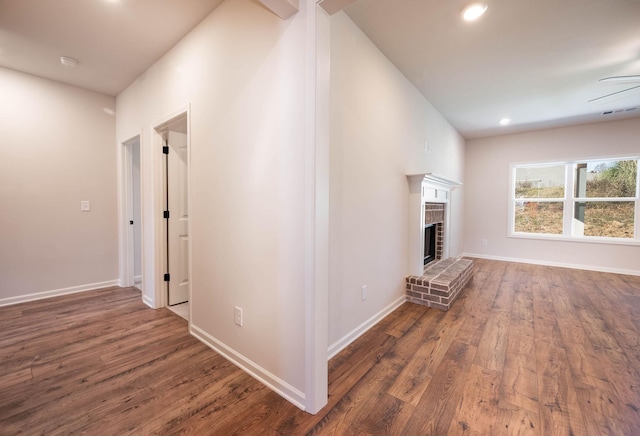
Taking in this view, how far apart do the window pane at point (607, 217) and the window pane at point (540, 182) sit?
441 mm

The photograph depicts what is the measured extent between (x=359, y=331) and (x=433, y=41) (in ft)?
8.94

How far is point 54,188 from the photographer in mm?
3205

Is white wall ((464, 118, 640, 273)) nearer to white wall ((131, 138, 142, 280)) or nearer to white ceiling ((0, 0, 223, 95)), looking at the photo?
white ceiling ((0, 0, 223, 95))

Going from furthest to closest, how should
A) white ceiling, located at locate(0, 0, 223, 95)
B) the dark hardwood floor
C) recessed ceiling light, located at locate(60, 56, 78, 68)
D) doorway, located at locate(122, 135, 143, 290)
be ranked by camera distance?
doorway, located at locate(122, 135, 143, 290) < recessed ceiling light, located at locate(60, 56, 78, 68) < white ceiling, located at locate(0, 0, 223, 95) < the dark hardwood floor

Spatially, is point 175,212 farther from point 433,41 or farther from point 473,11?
point 473,11

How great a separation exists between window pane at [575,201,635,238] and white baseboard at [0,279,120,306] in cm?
779

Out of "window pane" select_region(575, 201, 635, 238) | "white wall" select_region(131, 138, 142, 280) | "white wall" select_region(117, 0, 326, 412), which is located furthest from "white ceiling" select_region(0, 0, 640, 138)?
"window pane" select_region(575, 201, 635, 238)

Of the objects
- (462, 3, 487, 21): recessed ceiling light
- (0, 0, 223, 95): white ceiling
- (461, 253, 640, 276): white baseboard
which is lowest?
(461, 253, 640, 276): white baseboard

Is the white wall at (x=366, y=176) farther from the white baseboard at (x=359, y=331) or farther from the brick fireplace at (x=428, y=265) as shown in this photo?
the brick fireplace at (x=428, y=265)

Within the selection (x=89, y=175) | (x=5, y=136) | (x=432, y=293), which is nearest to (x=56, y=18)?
(x=5, y=136)

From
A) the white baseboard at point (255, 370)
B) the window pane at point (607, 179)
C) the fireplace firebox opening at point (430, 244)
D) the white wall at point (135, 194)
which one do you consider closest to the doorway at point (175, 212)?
the white baseboard at point (255, 370)

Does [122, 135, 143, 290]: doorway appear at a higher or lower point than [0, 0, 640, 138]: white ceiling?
lower

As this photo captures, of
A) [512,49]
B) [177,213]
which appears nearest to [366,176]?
[512,49]

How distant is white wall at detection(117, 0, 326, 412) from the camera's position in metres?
1.50
